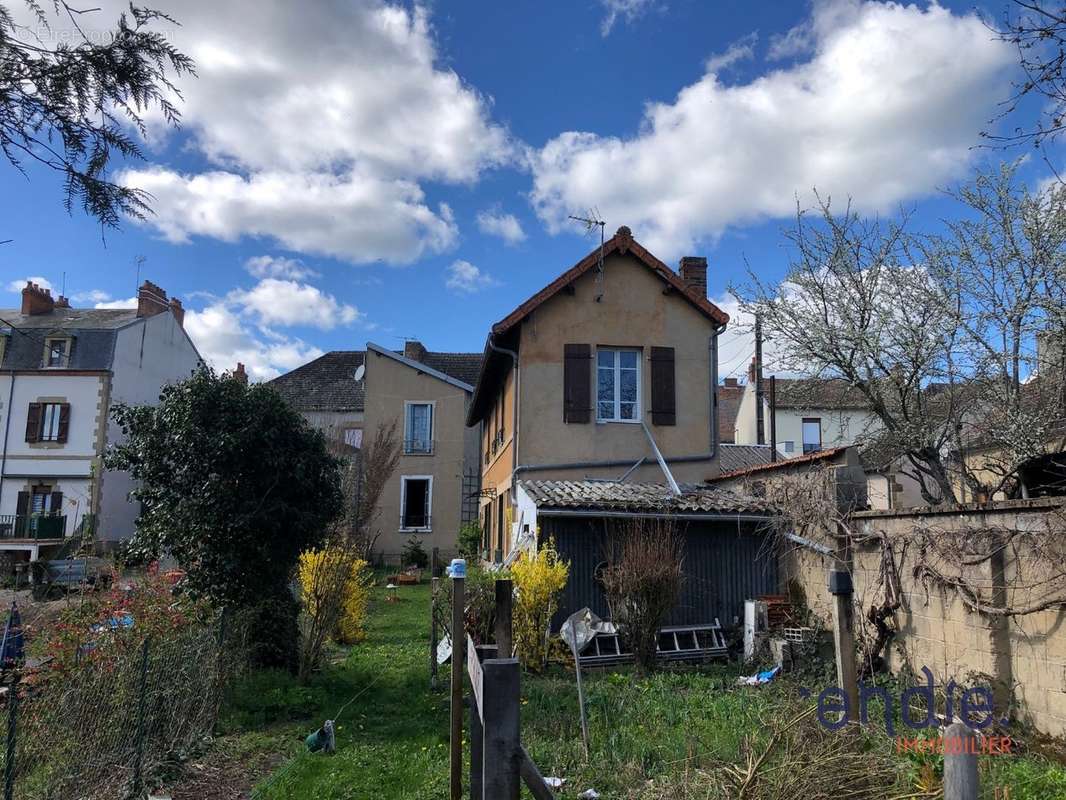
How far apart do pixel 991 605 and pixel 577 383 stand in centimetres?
930

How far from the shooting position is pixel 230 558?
9117 millimetres

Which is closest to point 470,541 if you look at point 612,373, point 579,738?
point 612,373

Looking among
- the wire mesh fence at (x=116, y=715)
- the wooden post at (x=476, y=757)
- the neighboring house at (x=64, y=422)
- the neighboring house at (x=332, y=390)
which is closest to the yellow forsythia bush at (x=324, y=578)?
the wire mesh fence at (x=116, y=715)

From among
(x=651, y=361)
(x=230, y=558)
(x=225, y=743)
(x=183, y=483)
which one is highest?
(x=651, y=361)

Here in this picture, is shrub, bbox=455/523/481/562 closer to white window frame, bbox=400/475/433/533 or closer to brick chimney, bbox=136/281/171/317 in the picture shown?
white window frame, bbox=400/475/433/533

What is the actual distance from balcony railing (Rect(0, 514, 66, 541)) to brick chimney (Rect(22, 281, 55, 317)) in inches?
392

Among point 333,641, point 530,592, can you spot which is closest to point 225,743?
point 530,592

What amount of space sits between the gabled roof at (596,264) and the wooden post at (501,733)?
12.7m

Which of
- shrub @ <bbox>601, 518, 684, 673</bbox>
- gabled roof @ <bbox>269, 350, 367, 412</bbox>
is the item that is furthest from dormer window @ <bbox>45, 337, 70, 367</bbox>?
shrub @ <bbox>601, 518, 684, 673</bbox>

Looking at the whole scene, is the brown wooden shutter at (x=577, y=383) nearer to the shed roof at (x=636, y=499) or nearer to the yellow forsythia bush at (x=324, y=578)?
the shed roof at (x=636, y=499)

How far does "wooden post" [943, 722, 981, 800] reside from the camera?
1998mm

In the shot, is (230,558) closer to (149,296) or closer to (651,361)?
(651,361)

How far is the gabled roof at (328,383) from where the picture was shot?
109ft

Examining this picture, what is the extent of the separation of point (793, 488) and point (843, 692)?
816cm
